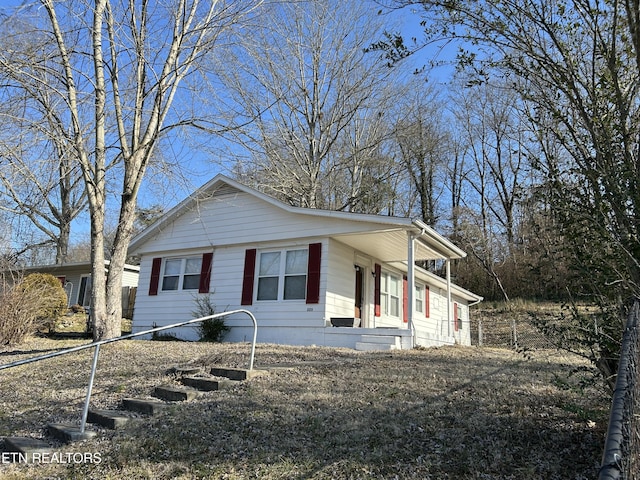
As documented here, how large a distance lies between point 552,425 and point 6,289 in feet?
40.6

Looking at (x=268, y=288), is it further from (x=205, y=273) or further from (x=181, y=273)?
(x=181, y=273)

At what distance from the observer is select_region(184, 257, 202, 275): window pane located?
1448cm

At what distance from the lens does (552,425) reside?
445 cm

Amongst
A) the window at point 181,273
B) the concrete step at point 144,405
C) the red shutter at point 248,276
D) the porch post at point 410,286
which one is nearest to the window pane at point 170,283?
the window at point 181,273

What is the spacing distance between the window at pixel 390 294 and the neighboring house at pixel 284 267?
35mm

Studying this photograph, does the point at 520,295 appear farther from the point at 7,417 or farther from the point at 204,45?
the point at 7,417

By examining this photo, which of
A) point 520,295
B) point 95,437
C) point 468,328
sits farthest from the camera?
point 520,295

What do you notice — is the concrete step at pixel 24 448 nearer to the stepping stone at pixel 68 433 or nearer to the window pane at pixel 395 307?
the stepping stone at pixel 68 433

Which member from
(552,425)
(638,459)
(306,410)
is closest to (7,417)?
(306,410)

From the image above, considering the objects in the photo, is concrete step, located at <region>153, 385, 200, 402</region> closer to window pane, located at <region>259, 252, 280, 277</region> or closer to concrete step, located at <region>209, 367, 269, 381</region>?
concrete step, located at <region>209, 367, 269, 381</region>

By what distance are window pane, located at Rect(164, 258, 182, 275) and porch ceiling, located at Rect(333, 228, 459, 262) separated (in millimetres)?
5410

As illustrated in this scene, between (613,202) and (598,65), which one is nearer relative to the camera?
(613,202)

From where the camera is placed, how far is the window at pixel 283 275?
1242 centimetres

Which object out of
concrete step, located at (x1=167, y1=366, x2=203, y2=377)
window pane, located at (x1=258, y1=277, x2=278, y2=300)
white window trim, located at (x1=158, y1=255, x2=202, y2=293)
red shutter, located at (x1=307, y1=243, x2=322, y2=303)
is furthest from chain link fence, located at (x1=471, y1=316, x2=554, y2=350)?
concrete step, located at (x1=167, y1=366, x2=203, y2=377)
